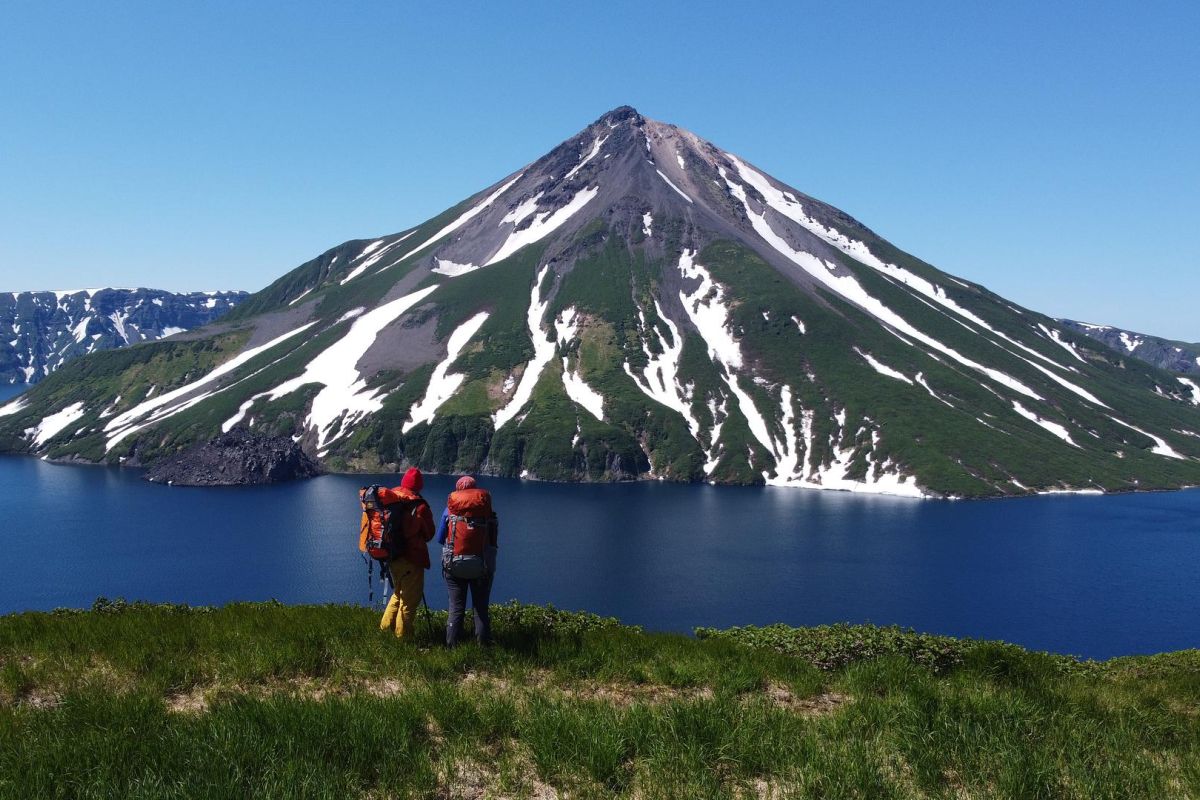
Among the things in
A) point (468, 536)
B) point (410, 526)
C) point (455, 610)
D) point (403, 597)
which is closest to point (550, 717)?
point (455, 610)

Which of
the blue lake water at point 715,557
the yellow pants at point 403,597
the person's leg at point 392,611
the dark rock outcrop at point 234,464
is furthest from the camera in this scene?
the dark rock outcrop at point 234,464

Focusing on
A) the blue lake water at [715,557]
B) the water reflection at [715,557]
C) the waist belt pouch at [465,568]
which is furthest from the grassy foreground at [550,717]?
the blue lake water at [715,557]

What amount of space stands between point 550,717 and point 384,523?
18.9ft

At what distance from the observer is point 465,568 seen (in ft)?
40.7

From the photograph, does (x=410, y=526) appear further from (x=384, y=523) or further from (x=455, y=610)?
(x=455, y=610)

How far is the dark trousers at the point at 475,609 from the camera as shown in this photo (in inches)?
480

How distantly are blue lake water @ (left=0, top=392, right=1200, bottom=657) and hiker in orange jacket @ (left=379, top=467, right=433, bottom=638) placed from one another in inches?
2717

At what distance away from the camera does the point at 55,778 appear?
6.43 m

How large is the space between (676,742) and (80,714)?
21.3ft

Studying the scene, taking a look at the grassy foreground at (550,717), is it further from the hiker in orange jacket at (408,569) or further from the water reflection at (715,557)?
the water reflection at (715,557)

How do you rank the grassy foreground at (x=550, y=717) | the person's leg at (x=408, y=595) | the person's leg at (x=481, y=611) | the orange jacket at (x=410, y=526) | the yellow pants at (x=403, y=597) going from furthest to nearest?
the orange jacket at (x=410, y=526) < the yellow pants at (x=403, y=597) < the person's leg at (x=408, y=595) < the person's leg at (x=481, y=611) < the grassy foreground at (x=550, y=717)

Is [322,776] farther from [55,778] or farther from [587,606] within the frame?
[587,606]

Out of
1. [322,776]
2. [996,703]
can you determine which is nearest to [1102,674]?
[996,703]

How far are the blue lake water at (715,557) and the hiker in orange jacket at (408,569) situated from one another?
6901cm
